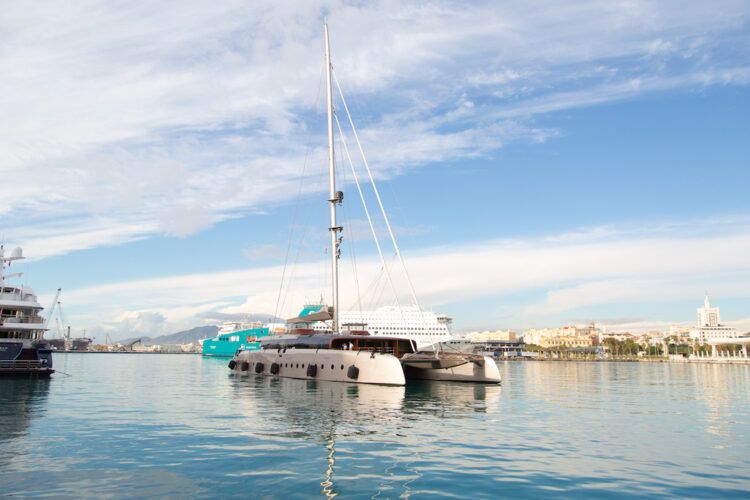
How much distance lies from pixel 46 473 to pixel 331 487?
6434 mm

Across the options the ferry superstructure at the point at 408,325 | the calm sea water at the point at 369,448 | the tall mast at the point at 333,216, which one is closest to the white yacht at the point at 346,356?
the tall mast at the point at 333,216

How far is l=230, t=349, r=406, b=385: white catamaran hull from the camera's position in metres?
33.7

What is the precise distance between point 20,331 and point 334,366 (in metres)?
26.4

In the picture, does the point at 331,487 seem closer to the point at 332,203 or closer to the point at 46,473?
the point at 46,473

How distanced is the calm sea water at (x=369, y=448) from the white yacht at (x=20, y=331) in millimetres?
15942

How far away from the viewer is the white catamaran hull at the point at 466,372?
38594 millimetres

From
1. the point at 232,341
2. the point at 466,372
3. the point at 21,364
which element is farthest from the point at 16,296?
the point at 232,341

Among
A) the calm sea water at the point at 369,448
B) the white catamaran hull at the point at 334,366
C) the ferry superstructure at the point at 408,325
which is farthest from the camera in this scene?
the ferry superstructure at the point at 408,325

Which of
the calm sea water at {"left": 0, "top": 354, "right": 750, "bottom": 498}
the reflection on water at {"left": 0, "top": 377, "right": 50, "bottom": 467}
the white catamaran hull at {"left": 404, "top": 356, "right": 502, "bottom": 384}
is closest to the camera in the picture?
the calm sea water at {"left": 0, "top": 354, "right": 750, "bottom": 498}

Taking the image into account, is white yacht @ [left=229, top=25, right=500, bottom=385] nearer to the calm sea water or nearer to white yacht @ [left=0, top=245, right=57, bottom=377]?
the calm sea water

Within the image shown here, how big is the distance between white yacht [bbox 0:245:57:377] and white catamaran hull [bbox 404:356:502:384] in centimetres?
2859

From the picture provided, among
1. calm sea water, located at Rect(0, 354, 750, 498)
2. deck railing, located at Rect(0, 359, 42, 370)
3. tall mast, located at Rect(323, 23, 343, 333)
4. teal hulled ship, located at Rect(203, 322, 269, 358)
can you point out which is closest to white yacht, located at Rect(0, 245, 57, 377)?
deck railing, located at Rect(0, 359, 42, 370)

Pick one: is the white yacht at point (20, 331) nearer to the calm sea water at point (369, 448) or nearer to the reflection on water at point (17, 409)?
the reflection on water at point (17, 409)

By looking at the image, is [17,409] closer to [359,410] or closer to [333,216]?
[359,410]
